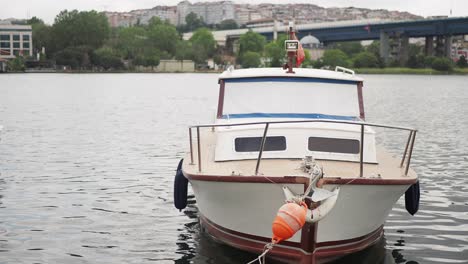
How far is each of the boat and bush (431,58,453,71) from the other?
168 metres

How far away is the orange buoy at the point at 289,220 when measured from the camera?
10852 mm

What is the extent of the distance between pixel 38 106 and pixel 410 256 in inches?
1758

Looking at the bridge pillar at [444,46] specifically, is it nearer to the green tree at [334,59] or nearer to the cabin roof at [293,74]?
the green tree at [334,59]

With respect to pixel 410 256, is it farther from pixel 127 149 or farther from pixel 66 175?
pixel 127 149

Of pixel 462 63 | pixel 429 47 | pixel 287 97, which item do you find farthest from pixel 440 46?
pixel 287 97

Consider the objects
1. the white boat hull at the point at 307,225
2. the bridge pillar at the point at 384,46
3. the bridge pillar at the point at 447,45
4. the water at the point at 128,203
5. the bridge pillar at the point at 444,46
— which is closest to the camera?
the white boat hull at the point at 307,225

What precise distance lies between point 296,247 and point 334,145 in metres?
2.09

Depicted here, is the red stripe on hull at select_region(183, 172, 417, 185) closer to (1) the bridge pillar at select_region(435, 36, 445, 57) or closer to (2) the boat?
(2) the boat

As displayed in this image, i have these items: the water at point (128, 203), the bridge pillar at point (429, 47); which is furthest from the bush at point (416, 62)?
the water at point (128, 203)

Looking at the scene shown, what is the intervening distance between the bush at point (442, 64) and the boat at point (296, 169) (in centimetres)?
16844

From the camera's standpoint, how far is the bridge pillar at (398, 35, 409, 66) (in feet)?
590

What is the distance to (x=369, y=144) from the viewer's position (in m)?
13.5

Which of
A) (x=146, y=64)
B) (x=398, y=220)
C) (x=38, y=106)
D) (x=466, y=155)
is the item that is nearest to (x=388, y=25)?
(x=146, y=64)

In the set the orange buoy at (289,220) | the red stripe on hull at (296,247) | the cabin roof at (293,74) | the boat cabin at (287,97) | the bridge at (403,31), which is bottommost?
the red stripe on hull at (296,247)
